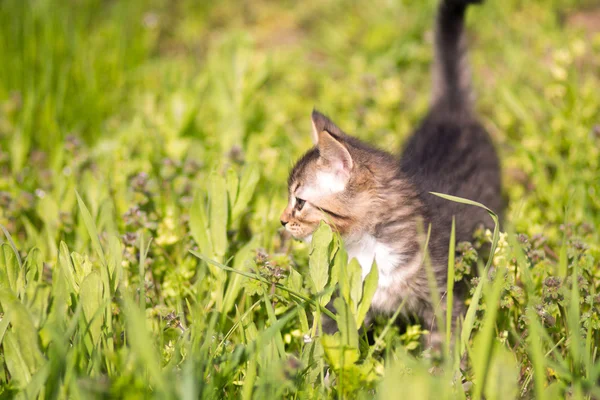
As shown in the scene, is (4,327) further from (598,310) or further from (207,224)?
(598,310)


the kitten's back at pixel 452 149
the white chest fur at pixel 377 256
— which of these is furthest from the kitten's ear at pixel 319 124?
the white chest fur at pixel 377 256

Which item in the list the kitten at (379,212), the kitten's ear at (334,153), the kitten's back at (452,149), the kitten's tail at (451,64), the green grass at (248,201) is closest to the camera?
the green grass at (248,201)

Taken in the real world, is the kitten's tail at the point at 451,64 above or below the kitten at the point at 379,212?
above

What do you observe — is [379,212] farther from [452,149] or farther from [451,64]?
[451,64]

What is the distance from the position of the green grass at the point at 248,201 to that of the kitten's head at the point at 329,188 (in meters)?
0.21

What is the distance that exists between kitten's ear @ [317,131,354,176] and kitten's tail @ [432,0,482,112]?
4.92 feet

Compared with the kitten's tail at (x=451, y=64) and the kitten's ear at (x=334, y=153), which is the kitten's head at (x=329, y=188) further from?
the kitten's tail at (x=451, y=64)

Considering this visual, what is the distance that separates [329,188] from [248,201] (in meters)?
0.55

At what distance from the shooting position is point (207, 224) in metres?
2.68

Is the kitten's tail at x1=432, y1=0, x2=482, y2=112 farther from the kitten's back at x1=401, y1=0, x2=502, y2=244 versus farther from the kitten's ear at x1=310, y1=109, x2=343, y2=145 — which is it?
the kitten's ear at x1=310, y1=109, x2=343, y2=145

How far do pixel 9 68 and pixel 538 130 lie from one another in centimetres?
376

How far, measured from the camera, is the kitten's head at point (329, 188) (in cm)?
234

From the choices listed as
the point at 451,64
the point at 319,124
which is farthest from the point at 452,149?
the point at 319,124

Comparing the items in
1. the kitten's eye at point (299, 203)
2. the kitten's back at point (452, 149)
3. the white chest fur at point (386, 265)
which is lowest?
the white chest fur at point (386, 265)
